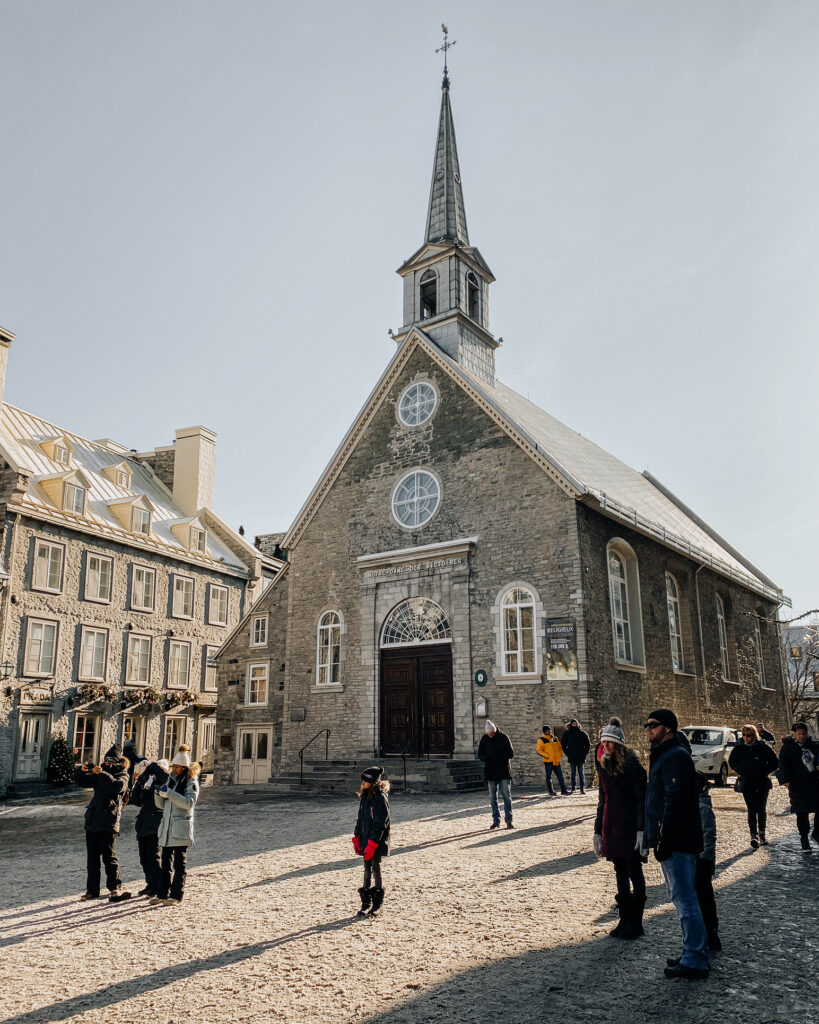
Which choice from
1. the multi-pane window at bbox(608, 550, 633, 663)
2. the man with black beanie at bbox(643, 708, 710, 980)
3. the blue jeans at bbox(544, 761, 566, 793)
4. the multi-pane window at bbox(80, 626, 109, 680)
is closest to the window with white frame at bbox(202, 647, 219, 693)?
the multi-pane window at bbox(80, 626, 109, 680)

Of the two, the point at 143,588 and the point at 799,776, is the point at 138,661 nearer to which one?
the point at 143,588

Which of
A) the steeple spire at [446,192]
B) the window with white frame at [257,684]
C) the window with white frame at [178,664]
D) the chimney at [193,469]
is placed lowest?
the window with white frame at [257,684]

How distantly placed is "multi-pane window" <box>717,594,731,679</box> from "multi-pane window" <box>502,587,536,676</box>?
11.0m

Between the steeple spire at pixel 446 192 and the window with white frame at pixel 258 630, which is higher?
the steeple spire at pixel 446 192

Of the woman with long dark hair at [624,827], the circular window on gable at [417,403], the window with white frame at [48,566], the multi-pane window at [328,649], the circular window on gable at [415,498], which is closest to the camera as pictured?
the woman with long dark hair at [624,827]

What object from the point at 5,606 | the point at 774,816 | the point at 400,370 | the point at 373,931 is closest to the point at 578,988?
the point at 373,931

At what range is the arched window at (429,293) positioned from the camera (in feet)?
92.9

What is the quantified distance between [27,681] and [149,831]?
2036 cm

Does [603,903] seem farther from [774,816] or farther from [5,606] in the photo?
[5,606]

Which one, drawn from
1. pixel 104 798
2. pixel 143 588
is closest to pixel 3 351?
pixel 143 588

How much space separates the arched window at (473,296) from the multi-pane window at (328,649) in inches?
443

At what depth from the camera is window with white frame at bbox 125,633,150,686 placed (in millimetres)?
31547

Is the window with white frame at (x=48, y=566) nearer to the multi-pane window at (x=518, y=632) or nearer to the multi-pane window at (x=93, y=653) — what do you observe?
the multi-pane window at (x=93, y=653)

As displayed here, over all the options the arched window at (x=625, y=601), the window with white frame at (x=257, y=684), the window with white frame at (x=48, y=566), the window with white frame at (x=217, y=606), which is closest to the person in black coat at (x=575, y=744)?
the arched window at (x=625, y=601)
